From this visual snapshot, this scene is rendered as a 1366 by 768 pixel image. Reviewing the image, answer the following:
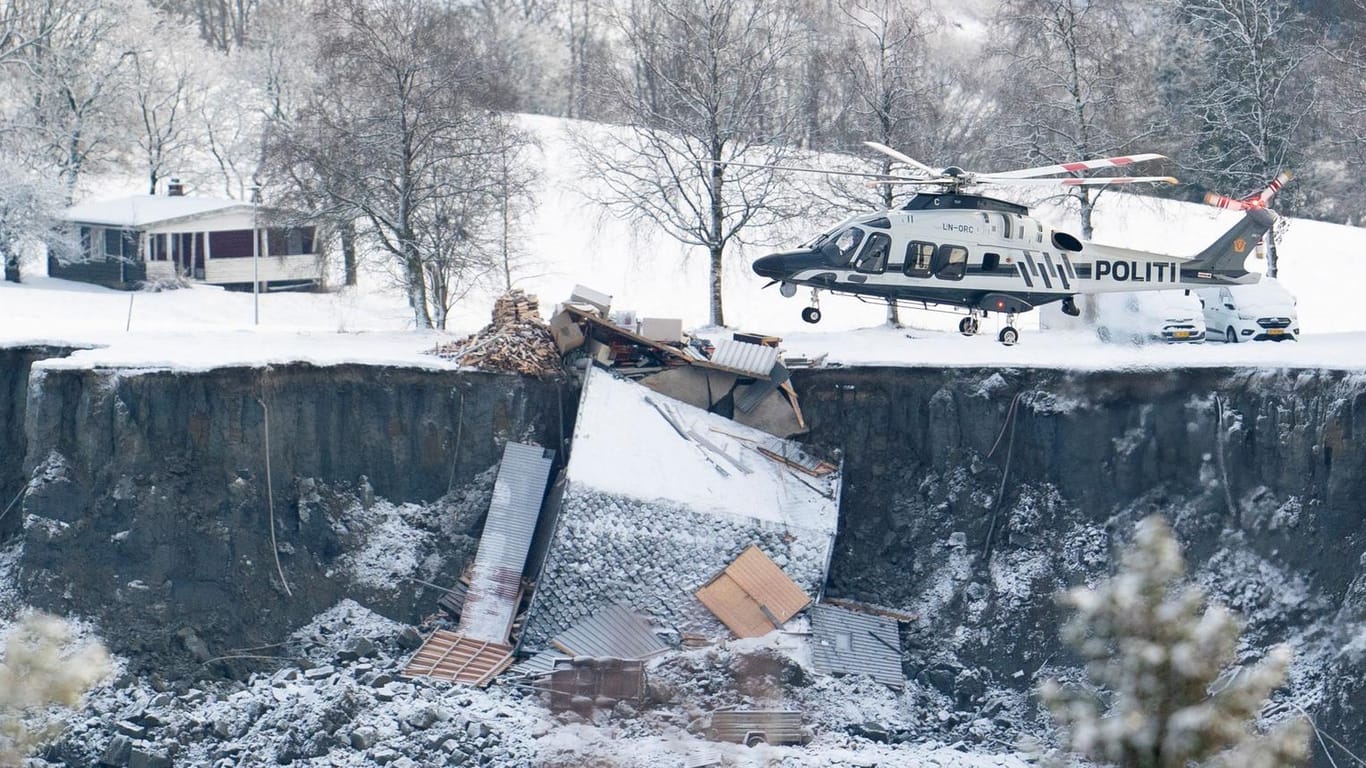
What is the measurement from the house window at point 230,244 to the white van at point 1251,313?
31503 millimetres

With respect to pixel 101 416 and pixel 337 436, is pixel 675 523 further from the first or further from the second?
pixel 101 416

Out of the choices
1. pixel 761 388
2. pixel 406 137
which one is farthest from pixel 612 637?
pixel 406 137

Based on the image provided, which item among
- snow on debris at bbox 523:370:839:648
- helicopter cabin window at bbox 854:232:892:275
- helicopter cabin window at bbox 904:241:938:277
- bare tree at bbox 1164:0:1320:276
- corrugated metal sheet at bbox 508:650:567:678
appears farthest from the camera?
bare tree at bbox 1164:0:1320:276

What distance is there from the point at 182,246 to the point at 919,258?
30.8m

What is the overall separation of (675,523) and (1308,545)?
33.5 ft

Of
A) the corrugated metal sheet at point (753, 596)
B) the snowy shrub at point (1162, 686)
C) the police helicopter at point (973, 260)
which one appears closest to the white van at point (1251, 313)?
the police helicopter at point (973, 260)

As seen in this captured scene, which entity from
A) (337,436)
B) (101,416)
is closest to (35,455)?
(101,416)

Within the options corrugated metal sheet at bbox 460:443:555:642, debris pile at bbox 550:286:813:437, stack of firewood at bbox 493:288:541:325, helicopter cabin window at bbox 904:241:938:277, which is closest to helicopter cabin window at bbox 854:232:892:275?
helicopter cabin window at bbox 904:241:938:277

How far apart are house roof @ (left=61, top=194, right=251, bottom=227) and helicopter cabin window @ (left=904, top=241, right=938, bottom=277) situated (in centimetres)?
2991

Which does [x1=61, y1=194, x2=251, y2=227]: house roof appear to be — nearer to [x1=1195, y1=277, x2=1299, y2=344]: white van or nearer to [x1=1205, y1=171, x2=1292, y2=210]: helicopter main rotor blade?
[x1=1195, y1=277, x2=1299, y2=344]: white van

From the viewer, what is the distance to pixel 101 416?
2692 centimetres

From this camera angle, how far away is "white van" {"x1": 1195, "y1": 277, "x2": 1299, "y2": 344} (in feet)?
106

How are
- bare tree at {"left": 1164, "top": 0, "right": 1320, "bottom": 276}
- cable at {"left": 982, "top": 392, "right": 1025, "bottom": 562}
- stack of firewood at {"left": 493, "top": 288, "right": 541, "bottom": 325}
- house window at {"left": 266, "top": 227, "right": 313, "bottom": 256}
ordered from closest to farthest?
cable at {"left": 982, "top": 392, "right": 1025, "bottom": 562}, stack of firewood at {"left": 493, "top": 288, "right": 541, "bottom": 325}, bare tree at {"left": 1164, "top": 0, "right": 1320, "bottom": 276}, house window at {"left": 266, "top": 227, "right": 313, "bottom": 256}

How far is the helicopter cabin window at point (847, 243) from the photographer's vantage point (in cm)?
2828
